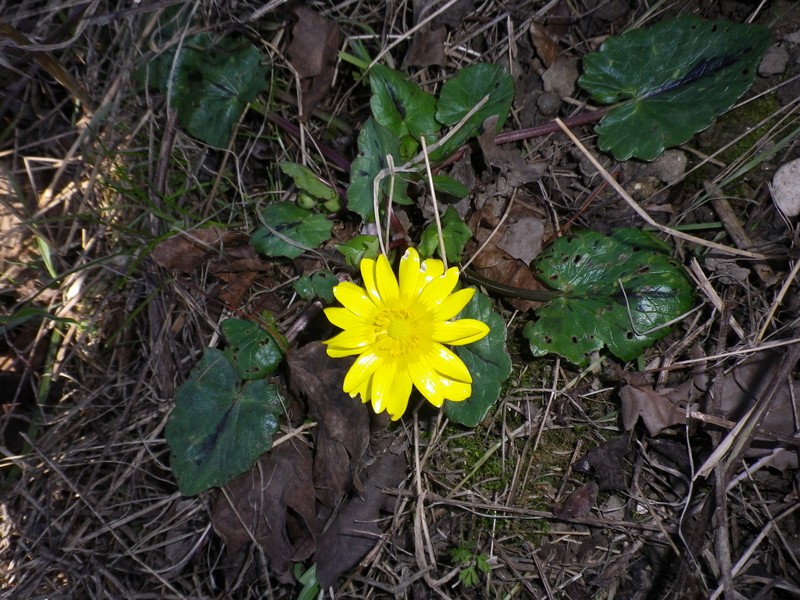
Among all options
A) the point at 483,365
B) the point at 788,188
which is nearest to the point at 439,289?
the point at 483,365

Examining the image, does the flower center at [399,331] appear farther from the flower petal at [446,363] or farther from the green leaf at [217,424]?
the green leaf at [217,424]

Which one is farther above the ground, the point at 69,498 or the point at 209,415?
the point at 209,415

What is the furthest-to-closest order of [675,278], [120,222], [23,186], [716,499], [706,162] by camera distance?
[23,186] → [120,222] → [706,162] → [675,278] → [716,499]

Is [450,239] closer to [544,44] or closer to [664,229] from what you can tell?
[664,229]

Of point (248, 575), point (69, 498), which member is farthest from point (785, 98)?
point (69, 498)

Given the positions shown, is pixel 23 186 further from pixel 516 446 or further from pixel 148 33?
pixel 516 446

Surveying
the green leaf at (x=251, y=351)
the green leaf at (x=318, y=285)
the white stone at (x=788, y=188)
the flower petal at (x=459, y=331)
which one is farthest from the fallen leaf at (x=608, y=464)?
the green leaf at (x=251, y=351)

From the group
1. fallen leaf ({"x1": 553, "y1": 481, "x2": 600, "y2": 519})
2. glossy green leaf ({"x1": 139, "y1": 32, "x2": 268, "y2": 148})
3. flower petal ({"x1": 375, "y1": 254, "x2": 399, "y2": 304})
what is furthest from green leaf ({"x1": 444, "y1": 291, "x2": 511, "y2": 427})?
glossy green leaf ({"x1": 139, "y1": 32, "x2": 268, "y2": 148})
